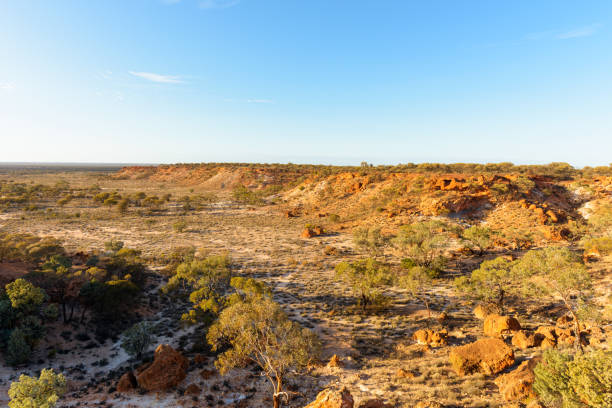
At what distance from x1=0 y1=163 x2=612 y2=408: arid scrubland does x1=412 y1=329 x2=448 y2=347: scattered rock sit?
0.28 ft

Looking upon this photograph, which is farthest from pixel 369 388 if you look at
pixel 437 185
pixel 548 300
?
pixel 437 185

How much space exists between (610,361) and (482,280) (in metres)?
11.6

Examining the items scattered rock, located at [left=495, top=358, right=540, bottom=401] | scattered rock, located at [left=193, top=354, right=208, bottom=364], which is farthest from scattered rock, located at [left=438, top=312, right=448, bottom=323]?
scattered rock, located at [left=193, top=354, right=208, bottom=364]

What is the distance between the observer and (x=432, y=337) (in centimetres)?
1538

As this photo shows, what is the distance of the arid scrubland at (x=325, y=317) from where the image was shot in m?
11.4

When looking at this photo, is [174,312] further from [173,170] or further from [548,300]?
[173,170]

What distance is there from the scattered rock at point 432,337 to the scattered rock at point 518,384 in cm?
394

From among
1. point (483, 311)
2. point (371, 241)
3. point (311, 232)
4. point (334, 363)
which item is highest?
point (371, 241)

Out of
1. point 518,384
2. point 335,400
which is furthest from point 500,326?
point 335,400

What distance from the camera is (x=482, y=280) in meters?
18.2

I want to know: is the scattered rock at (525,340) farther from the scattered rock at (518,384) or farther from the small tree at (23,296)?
the small tree at (23,296)

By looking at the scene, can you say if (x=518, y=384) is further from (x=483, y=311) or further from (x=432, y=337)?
(x=483, y=311)

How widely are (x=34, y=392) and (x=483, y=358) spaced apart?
17.8 m

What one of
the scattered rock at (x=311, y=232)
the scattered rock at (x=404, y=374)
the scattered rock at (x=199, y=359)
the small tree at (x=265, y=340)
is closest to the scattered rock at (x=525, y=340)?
the scattered rock at (x=404, y=374)
